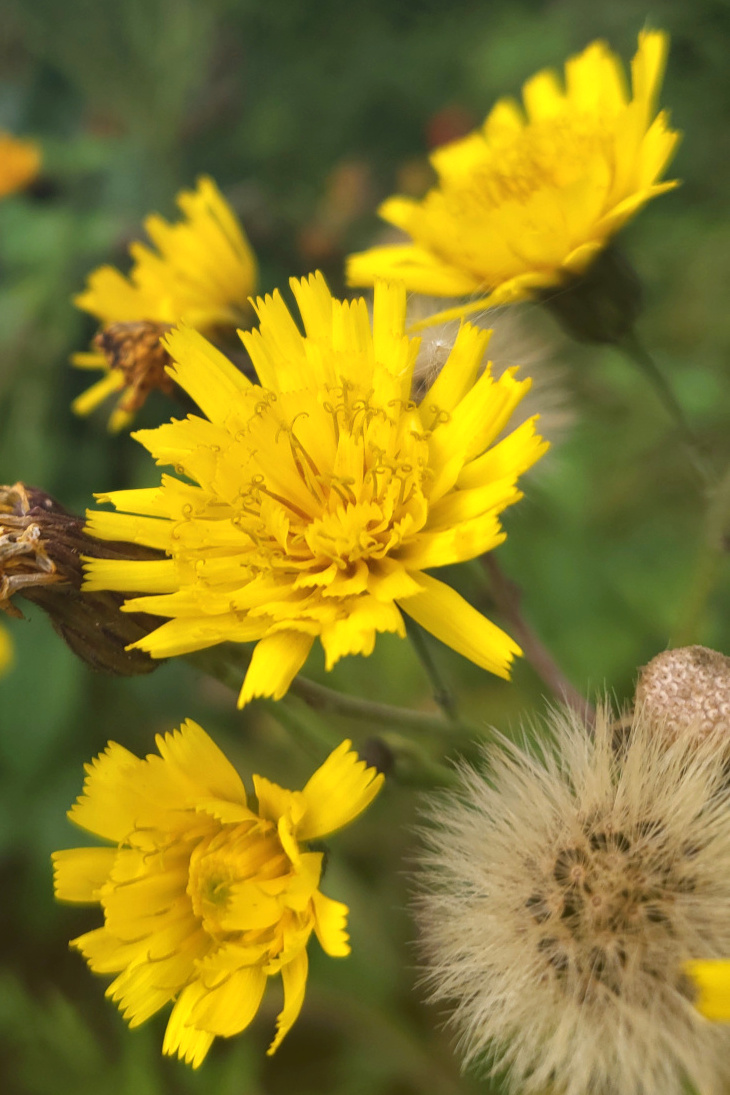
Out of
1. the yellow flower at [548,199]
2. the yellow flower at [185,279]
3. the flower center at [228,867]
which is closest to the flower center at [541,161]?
the yellow flower at [548,199]

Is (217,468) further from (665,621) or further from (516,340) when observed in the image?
(665,621)

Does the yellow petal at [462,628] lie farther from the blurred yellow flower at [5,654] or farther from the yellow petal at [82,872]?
the blurred yellow flower at [5,654]

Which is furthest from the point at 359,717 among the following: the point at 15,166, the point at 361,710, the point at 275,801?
the point at 15,166

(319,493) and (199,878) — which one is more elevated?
(319,493)

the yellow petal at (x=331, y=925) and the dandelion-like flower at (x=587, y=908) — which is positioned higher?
the yellow petal at (x=331, y=925)

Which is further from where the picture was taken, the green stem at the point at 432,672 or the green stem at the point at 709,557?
the green stem at the point at 709,557

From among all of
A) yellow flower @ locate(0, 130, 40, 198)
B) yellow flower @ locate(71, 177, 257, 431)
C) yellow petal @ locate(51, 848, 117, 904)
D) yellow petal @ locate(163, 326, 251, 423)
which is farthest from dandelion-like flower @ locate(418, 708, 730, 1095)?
yellow flower @ locate(0, 130, 40, 198)

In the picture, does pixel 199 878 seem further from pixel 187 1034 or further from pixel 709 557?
pixel 709 557
